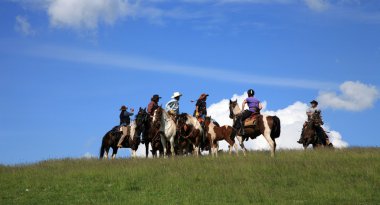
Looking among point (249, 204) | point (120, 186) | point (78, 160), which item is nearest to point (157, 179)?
point (120, 186)

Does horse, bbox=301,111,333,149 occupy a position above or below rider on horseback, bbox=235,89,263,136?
below

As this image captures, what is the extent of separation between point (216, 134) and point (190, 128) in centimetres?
133

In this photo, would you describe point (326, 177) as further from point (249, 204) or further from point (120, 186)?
point (120, 186)

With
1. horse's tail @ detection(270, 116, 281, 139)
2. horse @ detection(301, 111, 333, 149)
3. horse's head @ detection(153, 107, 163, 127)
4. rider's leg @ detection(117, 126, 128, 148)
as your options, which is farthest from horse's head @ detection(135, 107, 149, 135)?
horse @ detection(301, 111, 333, 149)

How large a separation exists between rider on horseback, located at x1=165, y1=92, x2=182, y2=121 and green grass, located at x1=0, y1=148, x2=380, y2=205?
287 centimetres

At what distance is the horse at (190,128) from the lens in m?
27.8

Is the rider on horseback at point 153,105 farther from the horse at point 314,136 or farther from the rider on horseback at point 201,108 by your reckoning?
the horse at point 314,136

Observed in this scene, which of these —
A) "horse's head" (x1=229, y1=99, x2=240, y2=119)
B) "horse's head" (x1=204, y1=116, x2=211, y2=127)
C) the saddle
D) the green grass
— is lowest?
the green grass

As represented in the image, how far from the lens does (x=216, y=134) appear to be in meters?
28.1

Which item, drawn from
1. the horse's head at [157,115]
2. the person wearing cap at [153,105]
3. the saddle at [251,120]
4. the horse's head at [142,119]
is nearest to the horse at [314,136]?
the saddle at [251,120]

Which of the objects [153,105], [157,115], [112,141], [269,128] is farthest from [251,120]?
[112,141]

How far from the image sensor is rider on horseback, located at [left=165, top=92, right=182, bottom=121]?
27609 mm

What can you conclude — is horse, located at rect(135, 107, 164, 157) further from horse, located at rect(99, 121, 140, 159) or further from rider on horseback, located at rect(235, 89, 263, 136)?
rider on horseback, located at rect(235, 89, 263, 136)

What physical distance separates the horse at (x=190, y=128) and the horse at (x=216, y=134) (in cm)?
47
